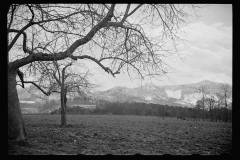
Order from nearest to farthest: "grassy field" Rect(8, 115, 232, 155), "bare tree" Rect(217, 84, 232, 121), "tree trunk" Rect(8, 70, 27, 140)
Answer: "grassy field" Rect(8, 115, 232, 155), "tree trunk" Rect(8, 70, 27, 140), "bare tree" Rect(217, 84, 232, 121)

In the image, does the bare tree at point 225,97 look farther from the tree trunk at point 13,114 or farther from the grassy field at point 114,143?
the tree trunk at point 13,114

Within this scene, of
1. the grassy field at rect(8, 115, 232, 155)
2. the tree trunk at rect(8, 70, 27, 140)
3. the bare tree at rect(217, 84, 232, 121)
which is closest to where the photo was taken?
the grassy field at rect(8, 115, 232, 155)

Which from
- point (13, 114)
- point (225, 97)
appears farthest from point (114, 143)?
point (225, 97)

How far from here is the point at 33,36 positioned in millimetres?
6746

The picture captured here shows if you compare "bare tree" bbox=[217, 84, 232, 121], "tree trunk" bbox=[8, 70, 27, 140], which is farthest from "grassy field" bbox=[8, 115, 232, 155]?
"bare tree" bbox=[217, 84, 232, 121]

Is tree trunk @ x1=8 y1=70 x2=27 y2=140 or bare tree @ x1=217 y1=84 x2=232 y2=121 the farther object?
bare tree @ x1=217 y1=84 x2=232 y2=121

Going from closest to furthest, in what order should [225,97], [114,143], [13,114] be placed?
[13,114] → [114,143] → [225,97]

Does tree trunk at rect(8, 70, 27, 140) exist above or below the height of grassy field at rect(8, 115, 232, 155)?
above

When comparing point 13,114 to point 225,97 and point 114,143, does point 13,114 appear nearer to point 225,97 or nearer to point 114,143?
point 114,143

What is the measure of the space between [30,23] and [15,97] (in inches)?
111

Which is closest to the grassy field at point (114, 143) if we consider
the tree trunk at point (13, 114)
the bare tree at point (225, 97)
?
the tree trunk at point (13, 114)

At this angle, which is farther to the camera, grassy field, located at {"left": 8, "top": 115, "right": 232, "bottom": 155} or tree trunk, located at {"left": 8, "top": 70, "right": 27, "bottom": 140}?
tree trunk, located at {"left": 8, "top": 70, "right": 27, "bottom": 140}

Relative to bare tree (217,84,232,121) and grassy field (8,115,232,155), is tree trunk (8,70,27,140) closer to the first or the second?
grassy field (8,115,232,155)
